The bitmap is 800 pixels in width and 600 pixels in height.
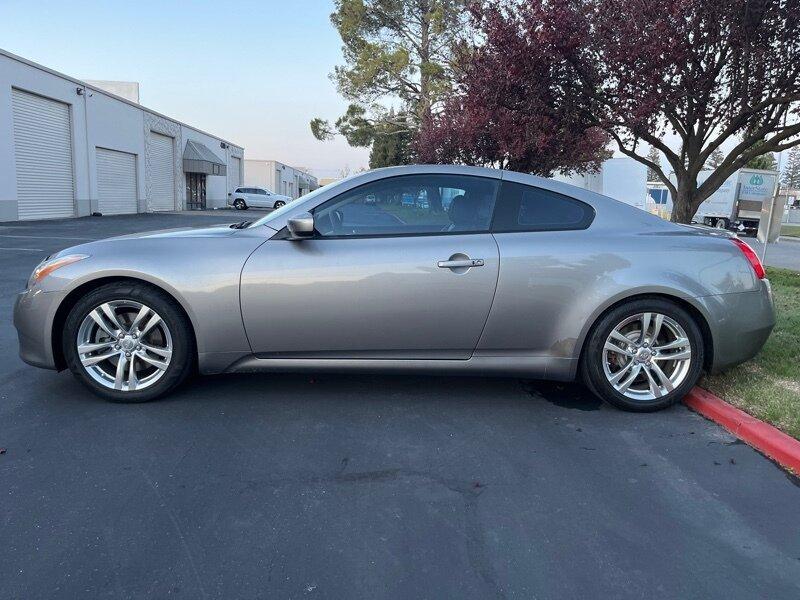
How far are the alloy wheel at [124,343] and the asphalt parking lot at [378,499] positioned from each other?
0.65 feet

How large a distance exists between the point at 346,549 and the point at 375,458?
2.67 ft

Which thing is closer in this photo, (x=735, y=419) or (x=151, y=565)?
(x=151, y=565)

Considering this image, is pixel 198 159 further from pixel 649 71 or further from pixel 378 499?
pixel 378 499

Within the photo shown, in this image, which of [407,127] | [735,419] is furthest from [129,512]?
[407,127]

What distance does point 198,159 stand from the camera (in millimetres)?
40562

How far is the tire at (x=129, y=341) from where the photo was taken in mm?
3801

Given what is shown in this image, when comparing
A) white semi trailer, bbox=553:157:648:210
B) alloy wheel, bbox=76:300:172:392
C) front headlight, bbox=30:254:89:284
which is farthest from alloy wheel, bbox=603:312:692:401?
white semi trailer, bbox=553:157:648:210

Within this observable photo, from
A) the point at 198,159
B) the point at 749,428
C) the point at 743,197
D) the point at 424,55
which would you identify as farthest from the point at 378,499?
the point at 198,159

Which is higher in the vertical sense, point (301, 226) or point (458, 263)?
point (301, 226)

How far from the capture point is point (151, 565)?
90.3 inches

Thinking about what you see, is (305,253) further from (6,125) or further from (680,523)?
(6,125)

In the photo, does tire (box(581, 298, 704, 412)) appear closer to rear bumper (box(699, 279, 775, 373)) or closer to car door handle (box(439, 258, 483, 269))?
rear bumper (box(699, 279, 775, 373))

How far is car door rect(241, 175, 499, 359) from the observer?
373 centimetres

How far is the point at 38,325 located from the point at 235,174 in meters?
53.5
